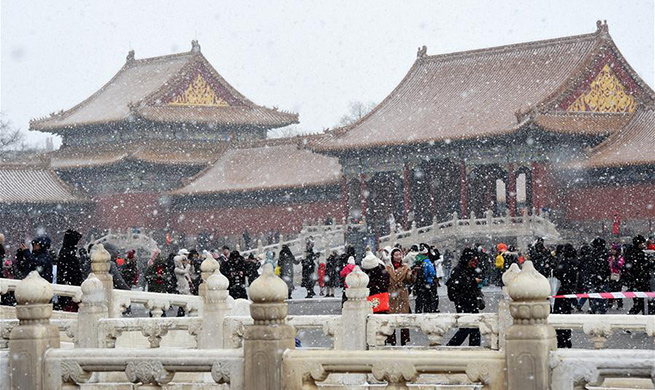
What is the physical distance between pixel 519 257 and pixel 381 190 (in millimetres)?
15777

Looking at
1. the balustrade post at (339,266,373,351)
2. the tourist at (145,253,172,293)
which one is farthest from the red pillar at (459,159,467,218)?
the balustrade post at (339,266,373,351)

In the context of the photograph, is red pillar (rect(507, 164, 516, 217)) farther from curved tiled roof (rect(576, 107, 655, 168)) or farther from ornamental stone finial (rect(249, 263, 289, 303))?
ornamental stone finial (rect(249, 263, 289, 303))

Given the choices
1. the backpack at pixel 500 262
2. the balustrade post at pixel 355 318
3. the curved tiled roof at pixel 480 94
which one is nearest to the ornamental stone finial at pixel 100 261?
the balustrade post at pixel 355 318

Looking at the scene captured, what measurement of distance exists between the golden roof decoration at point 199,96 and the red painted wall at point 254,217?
549 centimetres

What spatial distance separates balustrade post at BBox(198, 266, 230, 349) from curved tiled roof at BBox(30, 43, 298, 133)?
37.3 m

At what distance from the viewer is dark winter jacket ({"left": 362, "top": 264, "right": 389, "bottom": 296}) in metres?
13.6

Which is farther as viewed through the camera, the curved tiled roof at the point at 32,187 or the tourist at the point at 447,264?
the curved tiled roof at the point at 32,187

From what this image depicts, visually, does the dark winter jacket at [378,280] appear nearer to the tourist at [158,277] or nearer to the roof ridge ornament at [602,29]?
the tourist at [158,277]

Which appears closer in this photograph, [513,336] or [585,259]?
[513,336]

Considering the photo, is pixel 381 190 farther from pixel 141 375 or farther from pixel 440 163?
pixel 141 375

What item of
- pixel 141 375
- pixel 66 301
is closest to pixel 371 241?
pixel 66 301

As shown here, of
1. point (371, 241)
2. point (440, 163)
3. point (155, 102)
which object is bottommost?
point (371, 241)

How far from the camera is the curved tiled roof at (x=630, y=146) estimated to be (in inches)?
1423

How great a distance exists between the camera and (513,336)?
734 centimetres
